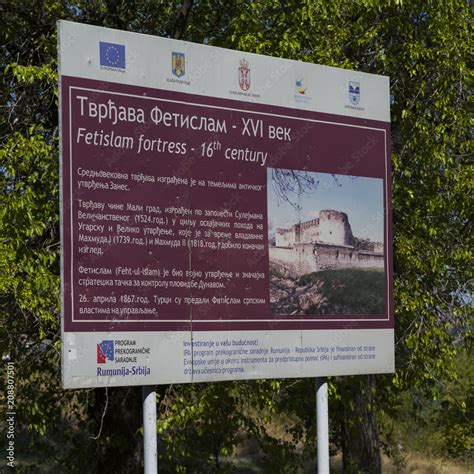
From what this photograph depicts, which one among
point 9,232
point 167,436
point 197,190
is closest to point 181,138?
point 197,190

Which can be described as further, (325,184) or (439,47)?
(439,47)

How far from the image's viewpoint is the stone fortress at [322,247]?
8664mm

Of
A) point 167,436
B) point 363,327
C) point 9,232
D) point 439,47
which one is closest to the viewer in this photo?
point 363,327

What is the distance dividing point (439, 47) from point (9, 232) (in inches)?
221

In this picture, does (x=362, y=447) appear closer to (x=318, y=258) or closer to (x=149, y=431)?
(x=318, y=258)

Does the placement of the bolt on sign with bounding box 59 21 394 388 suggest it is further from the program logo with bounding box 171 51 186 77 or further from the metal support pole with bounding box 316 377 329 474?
the metal support pole with bounding box 316 377 329 474

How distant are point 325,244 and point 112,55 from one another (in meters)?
2.47

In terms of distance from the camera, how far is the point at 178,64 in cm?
804

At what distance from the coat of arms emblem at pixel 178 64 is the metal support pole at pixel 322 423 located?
2856mm

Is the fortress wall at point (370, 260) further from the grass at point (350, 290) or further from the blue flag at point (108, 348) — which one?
the blue flag at point (108, 348)

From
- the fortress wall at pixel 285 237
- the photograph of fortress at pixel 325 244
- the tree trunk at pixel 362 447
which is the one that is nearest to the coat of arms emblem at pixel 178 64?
the photograph of fortress at pixel 325 244

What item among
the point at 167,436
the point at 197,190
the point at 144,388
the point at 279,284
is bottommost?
the point at 167,436

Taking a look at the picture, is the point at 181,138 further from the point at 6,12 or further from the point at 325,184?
the point at 6,12

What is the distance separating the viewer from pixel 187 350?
785cm
